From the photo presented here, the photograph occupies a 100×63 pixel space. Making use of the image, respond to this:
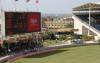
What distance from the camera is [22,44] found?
41.0 m

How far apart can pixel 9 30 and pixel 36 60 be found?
572 centimetres

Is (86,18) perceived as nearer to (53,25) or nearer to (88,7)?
(88,7)

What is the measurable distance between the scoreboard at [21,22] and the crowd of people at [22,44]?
4.99 feet

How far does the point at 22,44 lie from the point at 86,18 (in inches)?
1074

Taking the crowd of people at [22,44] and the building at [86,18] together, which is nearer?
the crowd of people at [22,44]

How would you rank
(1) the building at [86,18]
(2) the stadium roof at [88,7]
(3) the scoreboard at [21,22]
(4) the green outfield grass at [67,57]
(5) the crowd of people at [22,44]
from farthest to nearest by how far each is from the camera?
(2) the stadium roof at [88,7] → (1) the building at [86,18] → (5) the crowd of people at [22,44] → (3) the scoreboard at [21,22] → (4) the green outfield grass at [67,57]

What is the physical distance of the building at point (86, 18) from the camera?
60.9 m

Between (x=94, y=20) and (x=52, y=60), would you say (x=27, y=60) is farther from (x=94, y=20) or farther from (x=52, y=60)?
(x=94, y=20)

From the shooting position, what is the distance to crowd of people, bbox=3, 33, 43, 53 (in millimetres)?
38375

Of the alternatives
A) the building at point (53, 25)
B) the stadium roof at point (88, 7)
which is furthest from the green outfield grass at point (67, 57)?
the building at point (53, 25)

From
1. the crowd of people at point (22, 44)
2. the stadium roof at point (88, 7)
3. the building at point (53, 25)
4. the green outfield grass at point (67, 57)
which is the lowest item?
the green outfield grass at point (67, 57)

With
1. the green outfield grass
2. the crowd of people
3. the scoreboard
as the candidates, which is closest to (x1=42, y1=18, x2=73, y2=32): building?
the crowd of people

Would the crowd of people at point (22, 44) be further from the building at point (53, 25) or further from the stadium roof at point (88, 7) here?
the building at point (53, 25)

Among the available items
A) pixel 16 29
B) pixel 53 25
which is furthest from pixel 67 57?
pixel 53 25
